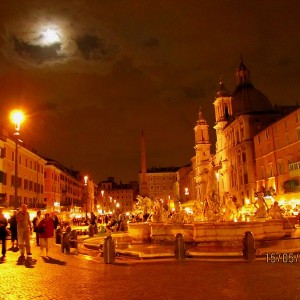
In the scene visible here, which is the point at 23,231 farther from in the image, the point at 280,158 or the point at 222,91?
the point at 222,91

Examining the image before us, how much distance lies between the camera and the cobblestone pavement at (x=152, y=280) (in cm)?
846

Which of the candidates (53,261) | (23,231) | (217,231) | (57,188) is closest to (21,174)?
(57,188)

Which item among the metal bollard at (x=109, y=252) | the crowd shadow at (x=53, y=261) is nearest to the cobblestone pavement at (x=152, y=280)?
the crowd shadow at (x=53, y=261)

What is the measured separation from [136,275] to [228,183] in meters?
70.5

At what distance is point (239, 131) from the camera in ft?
241

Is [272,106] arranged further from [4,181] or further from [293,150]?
[4,181]

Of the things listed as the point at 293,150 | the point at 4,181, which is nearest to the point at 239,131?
the point at 293,150

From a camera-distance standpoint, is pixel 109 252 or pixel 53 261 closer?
pixel 109 252

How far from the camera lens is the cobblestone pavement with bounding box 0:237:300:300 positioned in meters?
8.46

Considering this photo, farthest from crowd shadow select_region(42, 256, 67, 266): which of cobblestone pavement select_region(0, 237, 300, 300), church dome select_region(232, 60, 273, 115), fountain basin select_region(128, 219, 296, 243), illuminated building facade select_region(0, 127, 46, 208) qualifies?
church dome select_region(232, 60, 273, 115)

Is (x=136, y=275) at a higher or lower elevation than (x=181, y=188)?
lower

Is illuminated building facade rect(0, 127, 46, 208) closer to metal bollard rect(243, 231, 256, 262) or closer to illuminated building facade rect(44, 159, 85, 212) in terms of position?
illuminated building facade rect(44, 159, 85, 212)

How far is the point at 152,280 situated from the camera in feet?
33.1

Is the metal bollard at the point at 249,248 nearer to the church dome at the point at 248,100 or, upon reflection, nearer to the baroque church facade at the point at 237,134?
the baroque church facade at the point at 237,134
